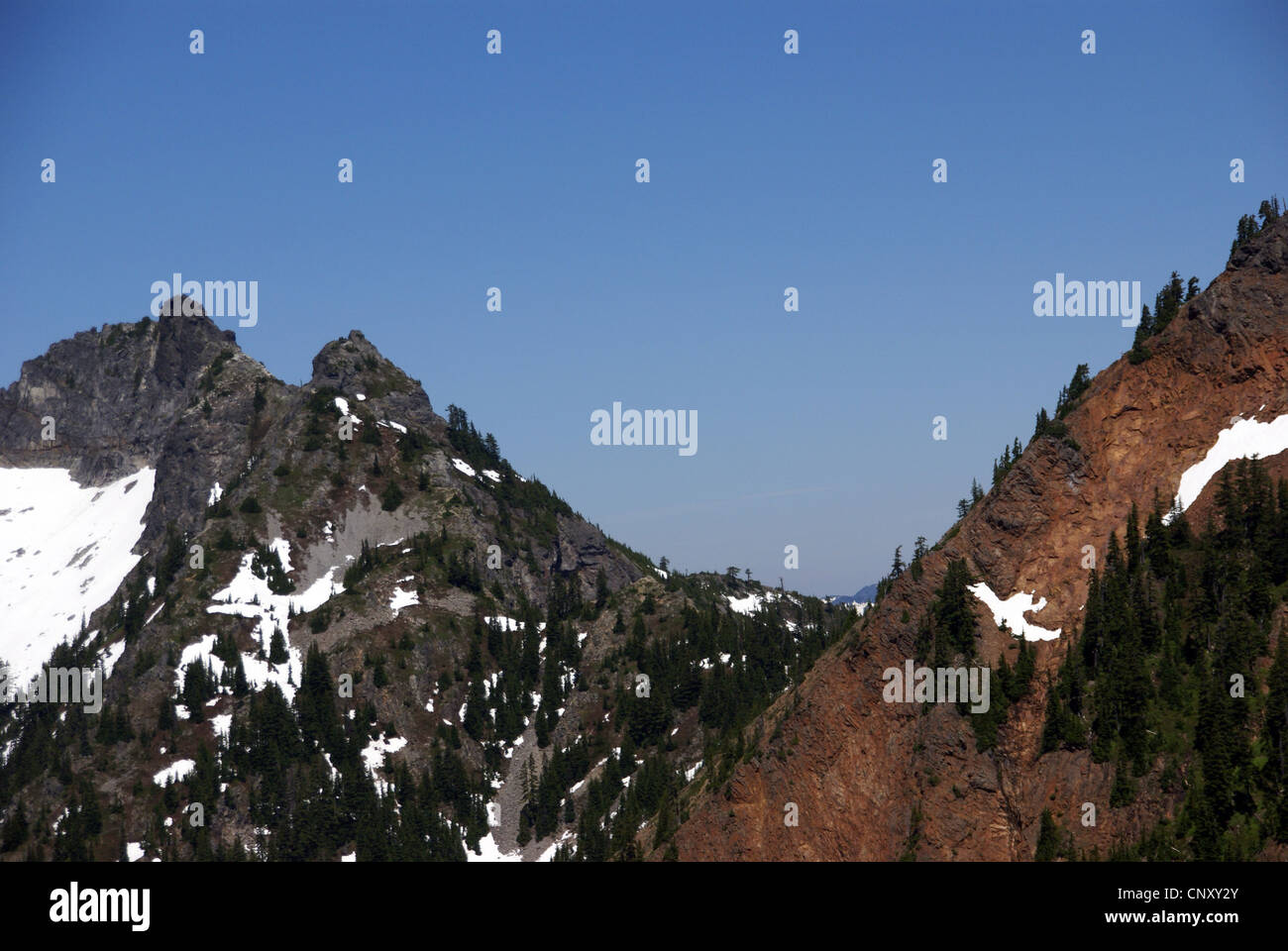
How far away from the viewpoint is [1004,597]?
15625 centimetres

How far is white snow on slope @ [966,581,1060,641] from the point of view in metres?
150

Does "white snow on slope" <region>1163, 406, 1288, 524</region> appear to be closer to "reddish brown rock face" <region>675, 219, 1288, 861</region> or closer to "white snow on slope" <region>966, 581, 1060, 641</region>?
"reddish brown rock face" <region>675, 219, 1288, 861</region>

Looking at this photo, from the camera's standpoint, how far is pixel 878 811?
148125 millimetres

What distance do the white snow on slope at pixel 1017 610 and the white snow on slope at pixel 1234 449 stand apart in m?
18.6

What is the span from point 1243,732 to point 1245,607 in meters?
16.2

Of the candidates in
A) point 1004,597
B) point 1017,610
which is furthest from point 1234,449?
point 1004,597

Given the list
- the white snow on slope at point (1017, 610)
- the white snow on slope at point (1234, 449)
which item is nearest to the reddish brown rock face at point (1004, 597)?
the white snow on slope at point (1017, 610)

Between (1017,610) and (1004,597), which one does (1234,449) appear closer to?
(1017,610)

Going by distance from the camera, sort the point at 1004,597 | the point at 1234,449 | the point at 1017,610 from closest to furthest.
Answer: the point at 1234,449
the point at 1017,610
the point at 1004,597

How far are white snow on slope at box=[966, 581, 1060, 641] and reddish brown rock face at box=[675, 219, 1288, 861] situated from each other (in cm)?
110

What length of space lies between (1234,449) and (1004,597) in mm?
32177

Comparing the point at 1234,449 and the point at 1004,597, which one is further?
the point at 1004,597

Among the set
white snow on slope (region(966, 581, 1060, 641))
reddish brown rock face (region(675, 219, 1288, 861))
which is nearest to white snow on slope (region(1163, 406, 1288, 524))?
reddish brown rock face (region(675, 219, 1288, 861))
